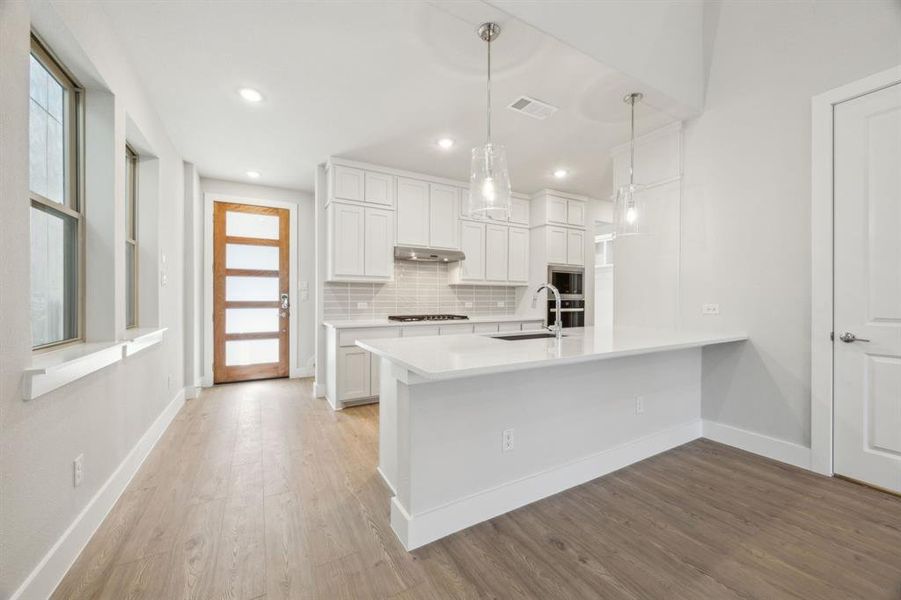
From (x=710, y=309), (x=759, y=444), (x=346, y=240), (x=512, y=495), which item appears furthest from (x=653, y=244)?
(x=346, y=240)

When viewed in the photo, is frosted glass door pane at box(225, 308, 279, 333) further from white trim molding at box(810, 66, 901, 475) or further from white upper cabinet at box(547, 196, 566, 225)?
white trim molding at box(810, 66, 901, 475)

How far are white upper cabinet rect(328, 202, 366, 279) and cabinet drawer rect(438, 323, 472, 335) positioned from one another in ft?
3.65

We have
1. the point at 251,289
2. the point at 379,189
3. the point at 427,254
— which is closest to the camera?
the point at 379,189

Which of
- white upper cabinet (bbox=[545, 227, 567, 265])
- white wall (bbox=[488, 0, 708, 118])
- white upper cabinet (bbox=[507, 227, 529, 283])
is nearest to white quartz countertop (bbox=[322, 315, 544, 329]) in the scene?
white upper cabinet (bbox=[507, 227, 529, 283])

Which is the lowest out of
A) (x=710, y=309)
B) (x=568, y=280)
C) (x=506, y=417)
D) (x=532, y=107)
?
(x=506, y=417)

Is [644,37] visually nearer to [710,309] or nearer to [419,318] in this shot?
[710,309]

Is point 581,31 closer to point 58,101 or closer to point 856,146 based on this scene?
point 856,146

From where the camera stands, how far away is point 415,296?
16.1ft

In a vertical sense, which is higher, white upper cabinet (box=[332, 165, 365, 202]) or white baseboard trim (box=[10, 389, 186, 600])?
white upper cabinet (box=[332, 165, 365, 202])

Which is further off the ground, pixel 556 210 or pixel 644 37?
pixel 644 37

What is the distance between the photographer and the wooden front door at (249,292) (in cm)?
481

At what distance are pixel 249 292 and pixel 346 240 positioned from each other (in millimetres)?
1923

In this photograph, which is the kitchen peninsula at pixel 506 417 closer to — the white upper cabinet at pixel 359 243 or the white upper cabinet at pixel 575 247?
the white upper cabinet at pixel 359 243

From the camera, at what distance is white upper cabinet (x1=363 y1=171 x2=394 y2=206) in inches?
164
